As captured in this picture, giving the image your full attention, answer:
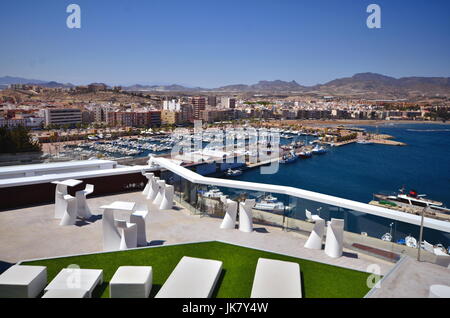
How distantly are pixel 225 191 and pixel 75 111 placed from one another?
148 ft

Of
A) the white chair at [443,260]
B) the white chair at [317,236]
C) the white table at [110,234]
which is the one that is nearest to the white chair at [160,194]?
the white table at [110,234]

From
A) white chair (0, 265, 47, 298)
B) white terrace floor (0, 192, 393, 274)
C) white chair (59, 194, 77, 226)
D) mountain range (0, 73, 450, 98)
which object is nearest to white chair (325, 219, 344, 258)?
white terrace floor (0, 192, 393, 274)

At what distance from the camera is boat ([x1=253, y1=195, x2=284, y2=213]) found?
3.60 m

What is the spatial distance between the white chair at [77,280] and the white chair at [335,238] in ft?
6.00

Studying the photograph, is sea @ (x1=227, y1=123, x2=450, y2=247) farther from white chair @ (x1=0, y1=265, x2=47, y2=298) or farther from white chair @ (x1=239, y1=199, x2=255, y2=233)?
white chair @ (x1=0, y1=265, x2=47, y2=298)

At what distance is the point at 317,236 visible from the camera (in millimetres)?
3098

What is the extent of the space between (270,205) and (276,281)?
4.87 ft

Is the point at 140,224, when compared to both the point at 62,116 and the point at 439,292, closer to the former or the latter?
the point at 439,292

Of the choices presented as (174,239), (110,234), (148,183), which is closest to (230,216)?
(174,239)

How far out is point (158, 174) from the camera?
5148 mm

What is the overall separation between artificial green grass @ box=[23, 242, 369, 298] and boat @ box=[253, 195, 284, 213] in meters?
0.74

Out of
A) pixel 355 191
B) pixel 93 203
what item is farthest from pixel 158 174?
pixel 355 191

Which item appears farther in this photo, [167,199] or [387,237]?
[167,199]
